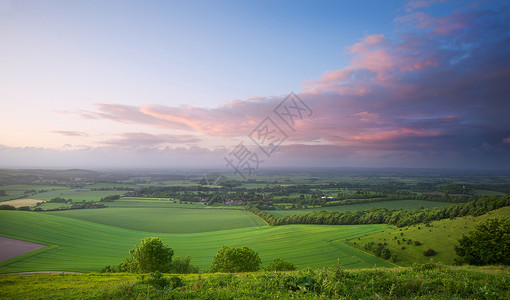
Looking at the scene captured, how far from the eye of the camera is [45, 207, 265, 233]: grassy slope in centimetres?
6831

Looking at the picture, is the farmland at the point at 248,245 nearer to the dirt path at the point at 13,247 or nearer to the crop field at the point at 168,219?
the crop field at the point at 168,219

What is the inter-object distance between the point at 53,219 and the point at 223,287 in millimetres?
81927

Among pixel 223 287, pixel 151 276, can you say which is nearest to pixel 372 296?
pixel 223 287

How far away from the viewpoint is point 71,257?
4044cm

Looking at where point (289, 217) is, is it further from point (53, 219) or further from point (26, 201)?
point (26, 201)

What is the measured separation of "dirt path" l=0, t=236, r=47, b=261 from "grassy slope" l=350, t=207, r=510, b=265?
229 feet

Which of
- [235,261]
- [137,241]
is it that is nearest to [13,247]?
[137,241]

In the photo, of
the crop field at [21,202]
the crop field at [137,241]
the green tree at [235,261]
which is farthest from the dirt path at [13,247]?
the green tree at [235,261]

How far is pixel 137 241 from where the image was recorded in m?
54.4

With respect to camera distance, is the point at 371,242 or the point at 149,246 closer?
the point at 149,246

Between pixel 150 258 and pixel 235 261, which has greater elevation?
pixel 150 258

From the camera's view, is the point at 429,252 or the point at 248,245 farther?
the point at 248,245

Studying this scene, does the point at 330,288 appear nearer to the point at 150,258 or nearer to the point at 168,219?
the point at 150,258

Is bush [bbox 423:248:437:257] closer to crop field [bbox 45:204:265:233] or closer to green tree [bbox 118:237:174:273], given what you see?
green tree [bbox 118:237:174:273]
